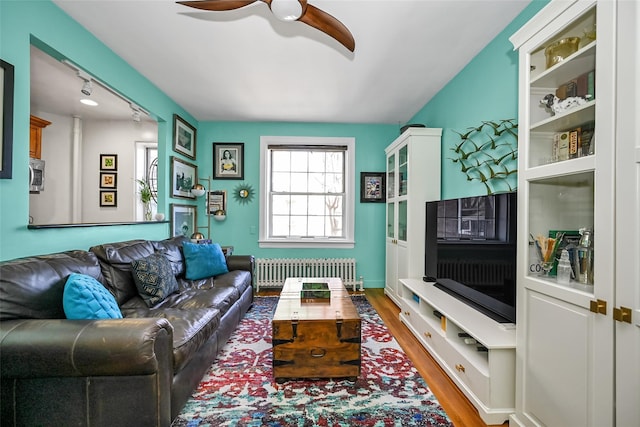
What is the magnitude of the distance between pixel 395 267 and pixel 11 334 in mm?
3568

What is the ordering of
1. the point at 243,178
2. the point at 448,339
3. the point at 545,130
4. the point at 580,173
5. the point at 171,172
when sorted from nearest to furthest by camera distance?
the point at 580,173 < the point at 545,130 < the point at 448,339 < the point at 171,172 < the point at 243,178

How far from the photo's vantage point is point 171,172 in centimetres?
377

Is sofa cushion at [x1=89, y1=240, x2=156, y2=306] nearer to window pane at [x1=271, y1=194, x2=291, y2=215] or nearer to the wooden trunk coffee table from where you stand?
the wooden trunk coffee table

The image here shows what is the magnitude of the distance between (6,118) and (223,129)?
3.05 meters

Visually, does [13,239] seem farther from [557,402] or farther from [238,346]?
[557,402]

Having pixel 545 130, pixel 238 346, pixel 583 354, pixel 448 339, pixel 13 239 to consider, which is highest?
pixel 545 130

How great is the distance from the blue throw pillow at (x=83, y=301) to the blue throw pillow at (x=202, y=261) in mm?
1537

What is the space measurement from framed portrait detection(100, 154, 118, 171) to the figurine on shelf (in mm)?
5150

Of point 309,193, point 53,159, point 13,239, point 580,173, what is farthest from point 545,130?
point 53,159

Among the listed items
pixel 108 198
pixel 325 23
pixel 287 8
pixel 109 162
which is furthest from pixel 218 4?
pixel 108 198

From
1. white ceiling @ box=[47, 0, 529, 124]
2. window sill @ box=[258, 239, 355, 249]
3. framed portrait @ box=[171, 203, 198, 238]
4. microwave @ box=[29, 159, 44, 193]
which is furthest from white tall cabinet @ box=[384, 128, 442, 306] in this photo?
microwave @ box=[29, 159, 44, 193]

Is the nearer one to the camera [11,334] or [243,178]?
[11,334]

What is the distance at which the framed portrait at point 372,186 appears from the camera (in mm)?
4688

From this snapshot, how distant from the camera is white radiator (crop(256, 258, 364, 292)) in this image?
14.6 ft
